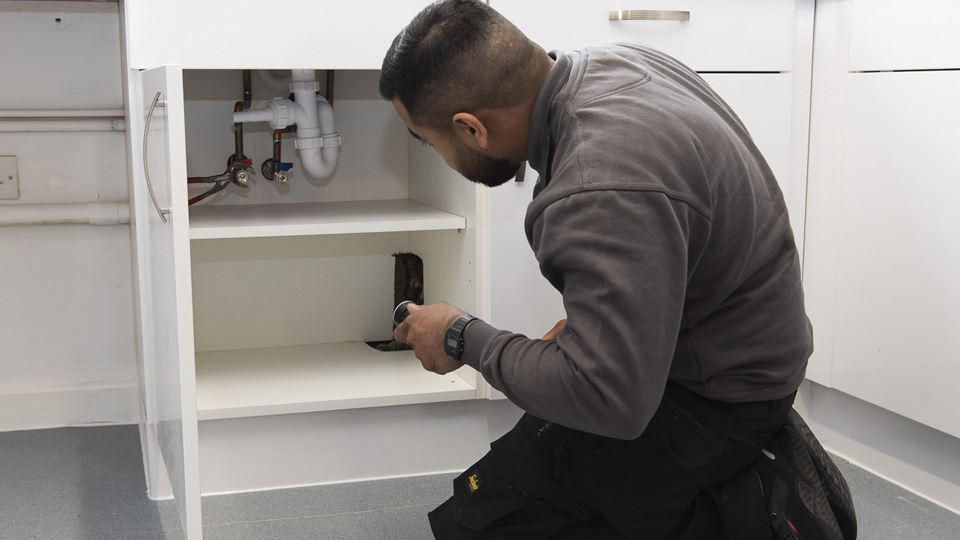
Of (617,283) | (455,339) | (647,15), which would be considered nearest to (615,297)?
(617,283)

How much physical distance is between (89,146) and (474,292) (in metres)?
0.88

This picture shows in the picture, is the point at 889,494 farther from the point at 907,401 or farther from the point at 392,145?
the point at 392,145

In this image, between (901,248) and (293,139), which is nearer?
(901,248)

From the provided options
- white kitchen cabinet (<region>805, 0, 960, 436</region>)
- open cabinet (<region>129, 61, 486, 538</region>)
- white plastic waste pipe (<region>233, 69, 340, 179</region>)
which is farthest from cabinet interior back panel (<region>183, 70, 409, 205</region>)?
white kitchen cabinet (<region>805, 0, 960, 436</region>)

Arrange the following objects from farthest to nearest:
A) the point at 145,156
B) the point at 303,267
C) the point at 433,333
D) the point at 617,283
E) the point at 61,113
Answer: the point at 303,267 → the point at 61,113 → the point at 145,156 → the point at 433,333 → the point at 617,283

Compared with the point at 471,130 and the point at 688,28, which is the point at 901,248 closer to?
the point at 688,28

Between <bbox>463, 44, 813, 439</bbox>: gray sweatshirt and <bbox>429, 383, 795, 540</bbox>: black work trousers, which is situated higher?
<bbox>463, 44, 813, 439</bbox>: gray sweatshirt

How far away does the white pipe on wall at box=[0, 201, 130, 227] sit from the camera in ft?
5.88

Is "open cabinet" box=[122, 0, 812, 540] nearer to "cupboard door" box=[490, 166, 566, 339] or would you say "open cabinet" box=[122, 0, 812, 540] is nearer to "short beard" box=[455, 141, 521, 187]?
"cupboard door" box=[490, 166, 566, 339]

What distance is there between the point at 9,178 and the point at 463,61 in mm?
1287

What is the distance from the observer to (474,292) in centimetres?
157

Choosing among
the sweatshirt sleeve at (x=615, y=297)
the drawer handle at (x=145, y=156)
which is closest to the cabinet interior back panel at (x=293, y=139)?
the drawer handle at (x=145, y=156)

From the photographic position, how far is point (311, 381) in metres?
1.64

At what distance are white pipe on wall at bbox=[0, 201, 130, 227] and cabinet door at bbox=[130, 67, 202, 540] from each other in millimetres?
507
